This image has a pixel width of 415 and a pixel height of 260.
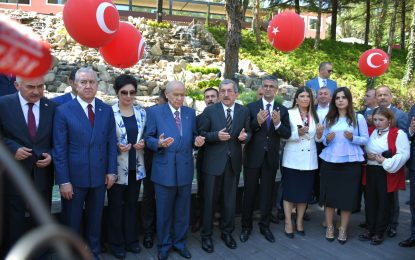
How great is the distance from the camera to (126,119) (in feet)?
12.5

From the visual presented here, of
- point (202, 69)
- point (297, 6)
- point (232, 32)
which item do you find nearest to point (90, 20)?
point (232, 32)

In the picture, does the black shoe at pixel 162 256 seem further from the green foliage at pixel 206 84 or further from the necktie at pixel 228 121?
the green foliage at pixel 206 84

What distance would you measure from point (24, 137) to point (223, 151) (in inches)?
73.8

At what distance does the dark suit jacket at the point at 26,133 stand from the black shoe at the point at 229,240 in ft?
6.34

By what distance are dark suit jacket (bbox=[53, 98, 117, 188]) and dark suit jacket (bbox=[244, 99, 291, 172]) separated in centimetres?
160

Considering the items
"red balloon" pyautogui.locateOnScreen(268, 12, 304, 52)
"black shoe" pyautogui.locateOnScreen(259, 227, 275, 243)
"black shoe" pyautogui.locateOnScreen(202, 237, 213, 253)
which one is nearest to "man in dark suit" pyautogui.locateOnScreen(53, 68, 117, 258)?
"black shoe" pyautogui.locateOnScreen(202, 237, 213, 253)

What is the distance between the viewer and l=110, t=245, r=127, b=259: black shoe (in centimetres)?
378

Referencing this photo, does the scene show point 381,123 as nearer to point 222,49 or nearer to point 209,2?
point 222,49

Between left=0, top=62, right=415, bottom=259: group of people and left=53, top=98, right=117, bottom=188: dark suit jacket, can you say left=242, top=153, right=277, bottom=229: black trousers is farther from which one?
left=53, top=98, right=117, bottom=188: dark suit jacket

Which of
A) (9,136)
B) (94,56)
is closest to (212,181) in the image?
(9,136)

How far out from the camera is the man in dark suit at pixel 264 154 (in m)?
4.27

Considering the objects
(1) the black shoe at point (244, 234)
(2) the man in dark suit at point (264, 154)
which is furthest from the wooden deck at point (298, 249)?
(2) the man in dark suit at point (264, 154)

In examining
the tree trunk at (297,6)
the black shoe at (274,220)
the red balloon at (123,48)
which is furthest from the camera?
the tree trunk at (297,6)

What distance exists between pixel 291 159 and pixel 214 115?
107cm
